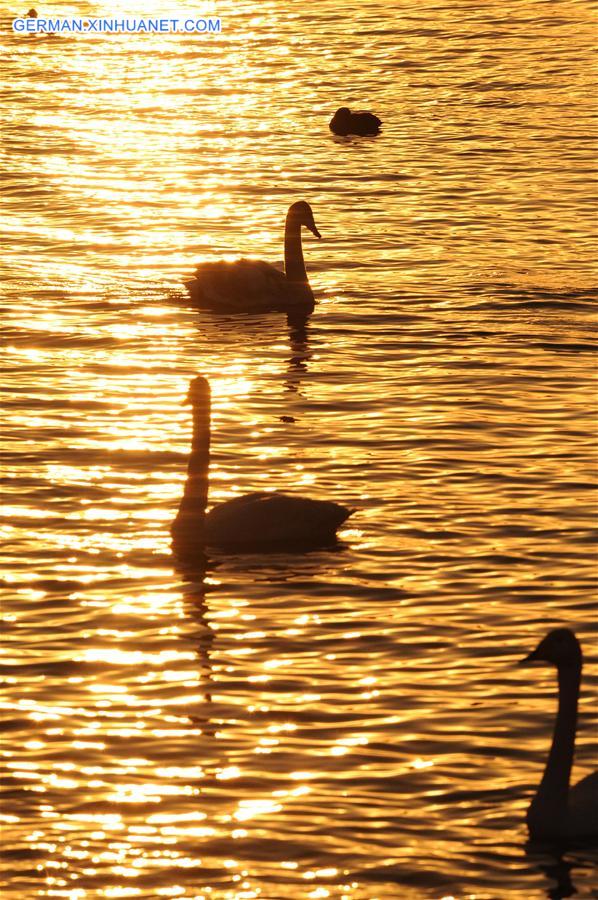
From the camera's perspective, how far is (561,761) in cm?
1181

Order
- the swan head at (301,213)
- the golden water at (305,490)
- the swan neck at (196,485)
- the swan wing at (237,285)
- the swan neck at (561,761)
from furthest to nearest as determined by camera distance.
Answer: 1. the swan head at (301,213)
2. the swan wing at (237,285)
3. the swan neck at (196,485)
4. the golden water at (305,490)
5. the swan neck at (561,761)

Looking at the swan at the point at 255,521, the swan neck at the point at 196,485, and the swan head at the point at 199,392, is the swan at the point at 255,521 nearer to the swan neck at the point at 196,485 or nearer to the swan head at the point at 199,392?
the swan neck at the point at 196,485

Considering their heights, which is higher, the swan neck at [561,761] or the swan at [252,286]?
the swan at [252,286]

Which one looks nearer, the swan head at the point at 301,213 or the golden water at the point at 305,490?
the golden water at the point at 305,490

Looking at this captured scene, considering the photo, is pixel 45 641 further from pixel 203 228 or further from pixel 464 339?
pixel 203 228

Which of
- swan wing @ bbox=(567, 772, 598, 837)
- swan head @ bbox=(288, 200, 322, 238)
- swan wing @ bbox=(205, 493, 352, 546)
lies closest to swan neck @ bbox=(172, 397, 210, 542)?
swan wing @ bbox=(205, 493, 352, 546)

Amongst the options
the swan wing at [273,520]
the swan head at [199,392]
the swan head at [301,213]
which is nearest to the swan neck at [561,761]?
the swan wing at [273,520]

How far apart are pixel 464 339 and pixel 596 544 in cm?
724

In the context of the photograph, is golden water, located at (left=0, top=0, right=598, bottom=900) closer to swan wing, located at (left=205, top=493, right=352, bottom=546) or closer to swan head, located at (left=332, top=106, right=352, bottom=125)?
swan wing, located at (left=205, top=493, right=352, bottom=546)

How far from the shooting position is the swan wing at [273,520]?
16938 millimetres

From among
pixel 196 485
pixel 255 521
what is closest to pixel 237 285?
pixel 196 485

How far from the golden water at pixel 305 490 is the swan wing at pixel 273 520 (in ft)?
0.73

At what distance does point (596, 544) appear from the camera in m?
17.0

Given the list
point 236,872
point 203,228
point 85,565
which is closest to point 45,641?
point 85,565
